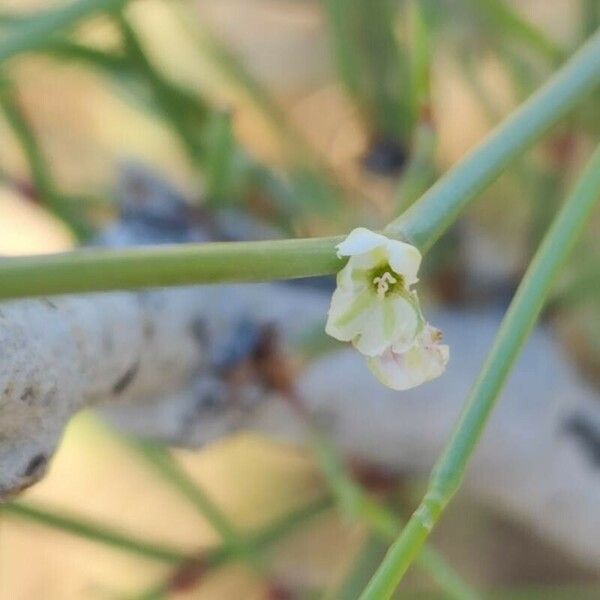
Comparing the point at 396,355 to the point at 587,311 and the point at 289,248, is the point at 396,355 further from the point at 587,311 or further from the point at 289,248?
the point at 587,311

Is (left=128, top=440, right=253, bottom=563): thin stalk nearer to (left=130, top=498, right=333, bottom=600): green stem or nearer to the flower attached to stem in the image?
(left=130, top=498, right=333, bottom=600): green stem

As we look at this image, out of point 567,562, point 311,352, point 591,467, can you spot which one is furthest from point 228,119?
point 567,562

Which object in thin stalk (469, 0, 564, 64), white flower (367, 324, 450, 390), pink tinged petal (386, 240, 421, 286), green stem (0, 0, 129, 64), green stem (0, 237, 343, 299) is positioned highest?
thin stalk (469, 0, 564, 64)

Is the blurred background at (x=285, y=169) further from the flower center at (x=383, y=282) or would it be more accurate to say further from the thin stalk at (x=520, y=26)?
the flower center at (x=383, y=282)

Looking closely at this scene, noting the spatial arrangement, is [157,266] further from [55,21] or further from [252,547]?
[252,547]

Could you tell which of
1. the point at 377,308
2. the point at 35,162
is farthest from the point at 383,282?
the point at 35,162

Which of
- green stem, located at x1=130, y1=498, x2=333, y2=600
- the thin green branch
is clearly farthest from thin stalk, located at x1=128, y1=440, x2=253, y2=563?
the thin green branch

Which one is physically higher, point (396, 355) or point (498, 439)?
point (498, 439)
